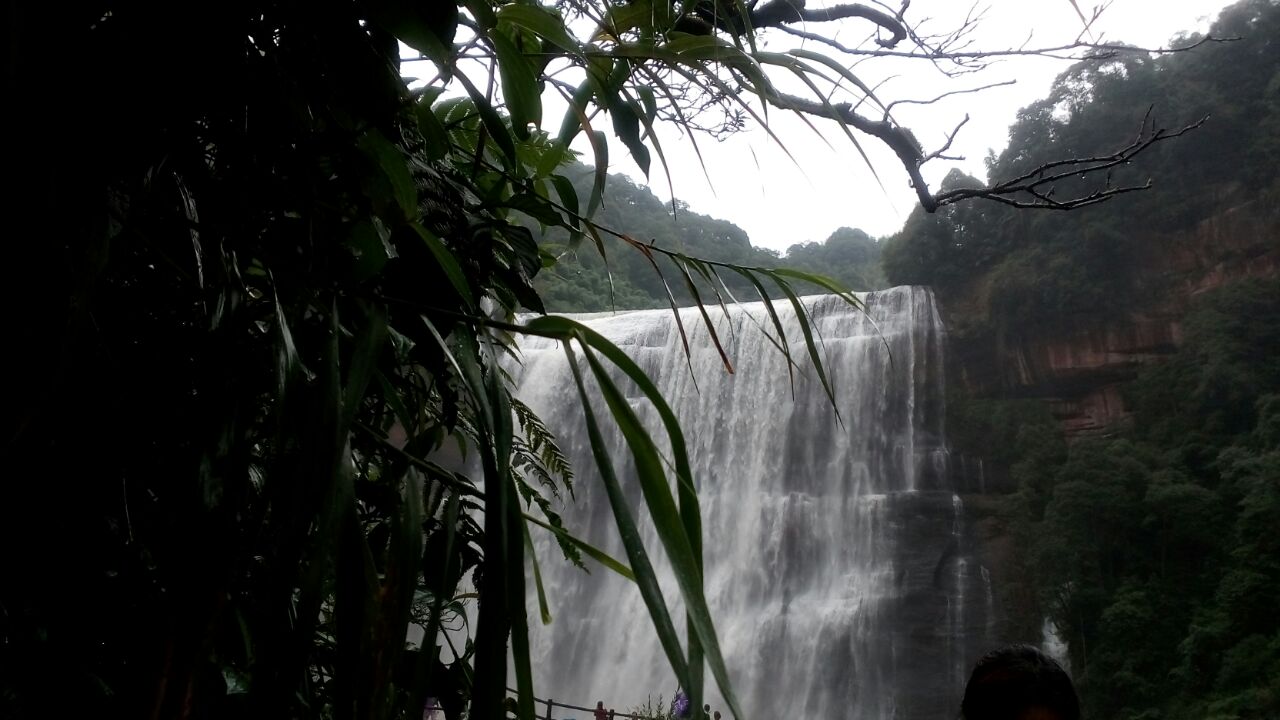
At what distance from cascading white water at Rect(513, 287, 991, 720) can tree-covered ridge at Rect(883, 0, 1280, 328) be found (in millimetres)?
1263

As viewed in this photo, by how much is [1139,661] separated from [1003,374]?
421 cm

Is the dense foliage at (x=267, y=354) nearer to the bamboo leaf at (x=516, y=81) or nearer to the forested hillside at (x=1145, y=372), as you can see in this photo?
the bamboo leaf at (x=516, y=81)

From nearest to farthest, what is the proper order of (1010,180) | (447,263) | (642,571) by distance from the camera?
1. (642,571)
2. (447,263)
3. (1010,180)

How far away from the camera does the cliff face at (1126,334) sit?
37.8ft

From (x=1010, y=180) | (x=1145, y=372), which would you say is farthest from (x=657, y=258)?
(x=1010, y=180)

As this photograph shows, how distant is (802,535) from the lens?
1123cm

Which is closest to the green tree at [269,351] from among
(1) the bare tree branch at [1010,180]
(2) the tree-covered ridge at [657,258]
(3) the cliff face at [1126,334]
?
(1) the bare tree branch at [1010,180]

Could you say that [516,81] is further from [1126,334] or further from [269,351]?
[1126,334]

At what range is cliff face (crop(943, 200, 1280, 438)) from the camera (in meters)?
11.5

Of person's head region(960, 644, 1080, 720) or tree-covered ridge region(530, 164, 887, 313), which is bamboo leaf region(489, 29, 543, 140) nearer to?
person's head region(960, 644, 1080, 720)

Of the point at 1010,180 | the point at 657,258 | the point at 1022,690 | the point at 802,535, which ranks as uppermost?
the point at 657,258

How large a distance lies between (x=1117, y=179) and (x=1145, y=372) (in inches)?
122

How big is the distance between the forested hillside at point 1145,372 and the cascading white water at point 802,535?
843mm

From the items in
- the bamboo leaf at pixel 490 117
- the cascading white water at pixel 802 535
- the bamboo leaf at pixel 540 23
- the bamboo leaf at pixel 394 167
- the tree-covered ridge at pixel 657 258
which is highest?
the tree-covered ridge at pixel 657 258
